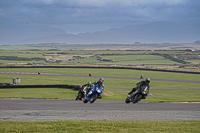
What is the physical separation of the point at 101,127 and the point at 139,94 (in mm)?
7961

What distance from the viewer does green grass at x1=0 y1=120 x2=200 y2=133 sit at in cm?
2246

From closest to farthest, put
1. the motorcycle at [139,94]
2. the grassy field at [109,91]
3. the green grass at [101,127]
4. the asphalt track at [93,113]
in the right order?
the motorcycle at [139,94] < the green grass at [101,127] < the asphalt track at [93,113] < the grassy field at [109,91]

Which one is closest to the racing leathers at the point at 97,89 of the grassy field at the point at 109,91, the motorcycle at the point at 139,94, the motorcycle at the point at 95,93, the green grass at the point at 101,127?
the motorcycle at the point at 95,93

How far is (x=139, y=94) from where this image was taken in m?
16.8

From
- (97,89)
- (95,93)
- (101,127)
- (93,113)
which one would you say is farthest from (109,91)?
(97,89)

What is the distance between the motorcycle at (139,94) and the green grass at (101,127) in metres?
6.06

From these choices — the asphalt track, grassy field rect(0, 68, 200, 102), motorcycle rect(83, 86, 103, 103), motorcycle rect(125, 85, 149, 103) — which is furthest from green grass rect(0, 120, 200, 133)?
grassy field rect(0, 68, 200, 102)

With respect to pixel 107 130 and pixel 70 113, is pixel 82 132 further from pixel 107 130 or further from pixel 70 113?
pixel 70 113

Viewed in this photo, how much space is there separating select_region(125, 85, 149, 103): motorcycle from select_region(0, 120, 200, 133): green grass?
19.9 ft

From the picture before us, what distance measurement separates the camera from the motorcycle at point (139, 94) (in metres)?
16.6

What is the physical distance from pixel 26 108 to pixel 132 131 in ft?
56.9

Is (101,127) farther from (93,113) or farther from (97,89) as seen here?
(93,113)

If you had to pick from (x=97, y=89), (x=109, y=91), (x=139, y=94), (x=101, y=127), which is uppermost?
(x=97, y=89)

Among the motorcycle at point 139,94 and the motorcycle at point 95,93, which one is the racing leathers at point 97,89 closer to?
the motorcycle at point 95,93
